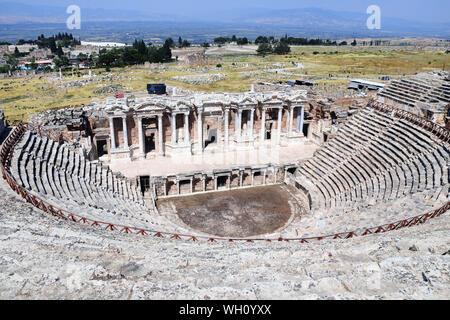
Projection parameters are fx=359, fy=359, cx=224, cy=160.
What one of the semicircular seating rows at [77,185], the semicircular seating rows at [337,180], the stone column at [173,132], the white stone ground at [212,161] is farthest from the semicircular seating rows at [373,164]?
the semicircular seating rows at [77,185]

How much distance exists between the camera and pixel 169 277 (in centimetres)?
1090

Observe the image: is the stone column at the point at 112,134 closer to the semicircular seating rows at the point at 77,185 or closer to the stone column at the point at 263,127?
the semicircular seating rows at the point at 77,185

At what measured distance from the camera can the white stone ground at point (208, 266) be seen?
9.71 m

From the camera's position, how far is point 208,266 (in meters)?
12.0

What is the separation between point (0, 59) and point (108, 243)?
129663 millimetres

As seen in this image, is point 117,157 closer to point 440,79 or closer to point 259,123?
point 259,123

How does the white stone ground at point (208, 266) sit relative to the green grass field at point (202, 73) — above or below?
below

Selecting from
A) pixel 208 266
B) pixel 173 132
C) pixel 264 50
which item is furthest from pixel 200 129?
pixel 264 50

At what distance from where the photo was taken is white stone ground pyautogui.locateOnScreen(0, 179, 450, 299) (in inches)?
382

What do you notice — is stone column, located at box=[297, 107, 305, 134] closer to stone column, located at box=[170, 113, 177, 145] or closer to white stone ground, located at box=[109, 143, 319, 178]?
white stone ground, located at box=[109, 143, 319, 178]

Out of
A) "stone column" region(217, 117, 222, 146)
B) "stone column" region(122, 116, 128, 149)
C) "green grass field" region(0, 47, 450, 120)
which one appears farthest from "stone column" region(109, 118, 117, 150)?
"green grass field" region(0, 47, 450, 120)

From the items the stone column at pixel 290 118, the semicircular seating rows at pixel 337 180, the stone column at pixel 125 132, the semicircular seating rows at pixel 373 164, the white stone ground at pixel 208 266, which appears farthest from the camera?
the stone column at pixel 290 118

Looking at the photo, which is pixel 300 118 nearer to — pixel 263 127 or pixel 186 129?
pixel 263 127

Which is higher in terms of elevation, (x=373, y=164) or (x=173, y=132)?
(x=173, y=132)
